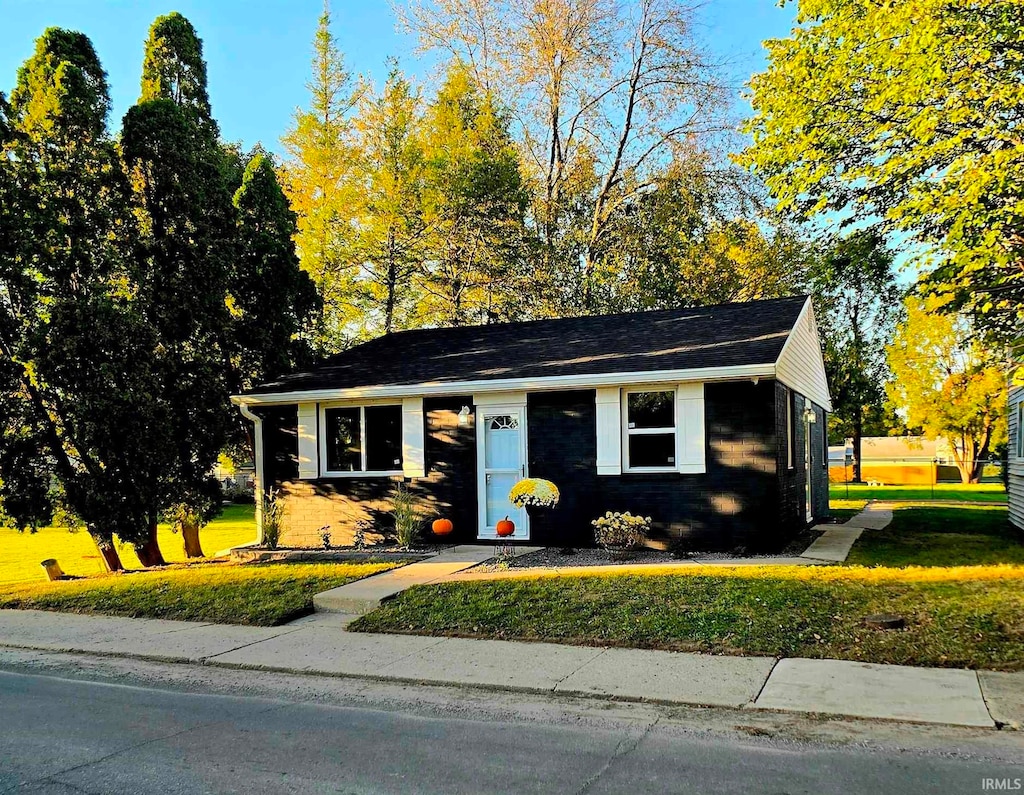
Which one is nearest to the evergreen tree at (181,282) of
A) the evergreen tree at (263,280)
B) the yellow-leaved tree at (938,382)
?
the evergreen tree at (263,280)

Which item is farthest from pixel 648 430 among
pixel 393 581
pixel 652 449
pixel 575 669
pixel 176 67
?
pixel 176 67

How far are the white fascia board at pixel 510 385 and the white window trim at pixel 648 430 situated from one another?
288 millimetres

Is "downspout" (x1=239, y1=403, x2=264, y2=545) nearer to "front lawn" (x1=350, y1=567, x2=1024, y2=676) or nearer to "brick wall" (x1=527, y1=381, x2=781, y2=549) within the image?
"brick wall" (x1=527, y1=381, x2=781, y2=549)

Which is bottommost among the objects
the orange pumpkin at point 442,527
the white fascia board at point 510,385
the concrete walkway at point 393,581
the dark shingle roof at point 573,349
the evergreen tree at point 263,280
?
the concrete walkway at point 393,581

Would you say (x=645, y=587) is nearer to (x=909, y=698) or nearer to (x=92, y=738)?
(x=909, y=698)

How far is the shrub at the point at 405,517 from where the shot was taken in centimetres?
1206

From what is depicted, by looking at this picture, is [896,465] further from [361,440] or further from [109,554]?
[109,554]

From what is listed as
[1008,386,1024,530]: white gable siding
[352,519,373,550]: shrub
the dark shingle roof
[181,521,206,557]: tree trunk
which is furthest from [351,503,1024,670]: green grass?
[181,521,206,557]: tree trunk

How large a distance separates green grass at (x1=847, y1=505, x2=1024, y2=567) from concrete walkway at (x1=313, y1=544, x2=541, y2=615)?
5.11 m

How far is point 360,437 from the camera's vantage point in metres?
13.5

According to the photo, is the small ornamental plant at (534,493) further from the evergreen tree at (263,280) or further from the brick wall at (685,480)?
the evergreen tree at (263,280)

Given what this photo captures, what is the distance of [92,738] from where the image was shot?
487 centimetres

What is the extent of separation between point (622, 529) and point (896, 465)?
3296cm

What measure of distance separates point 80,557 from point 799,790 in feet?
58.4
